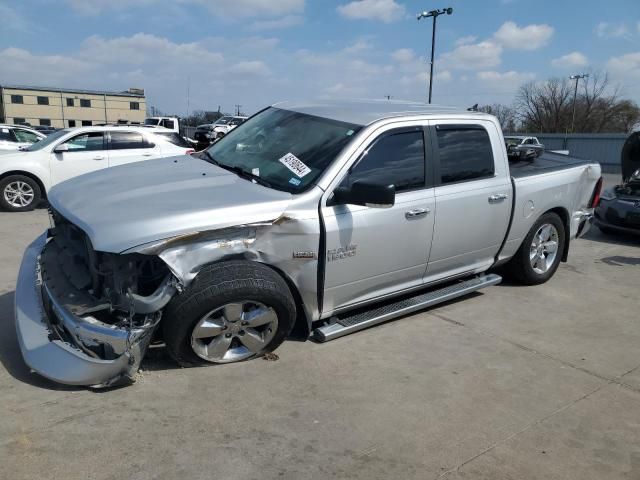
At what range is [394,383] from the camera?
11.3 ft

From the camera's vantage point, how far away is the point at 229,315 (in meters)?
3.34

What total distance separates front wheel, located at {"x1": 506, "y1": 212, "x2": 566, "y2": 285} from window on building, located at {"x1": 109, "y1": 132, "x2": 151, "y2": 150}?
7.51 m

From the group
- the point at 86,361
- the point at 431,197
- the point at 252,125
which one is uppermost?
the point at 252,125

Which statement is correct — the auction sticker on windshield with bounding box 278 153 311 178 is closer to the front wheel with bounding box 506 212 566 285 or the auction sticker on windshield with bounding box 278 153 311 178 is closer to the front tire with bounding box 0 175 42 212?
the front wheel with bounding box 506 212 566 285

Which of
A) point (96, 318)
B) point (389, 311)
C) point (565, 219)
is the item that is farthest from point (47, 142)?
point (565, 219)

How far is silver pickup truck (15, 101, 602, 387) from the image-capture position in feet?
10.1

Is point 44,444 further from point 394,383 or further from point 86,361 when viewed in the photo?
point 394,383

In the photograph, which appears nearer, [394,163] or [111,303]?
[111,303]

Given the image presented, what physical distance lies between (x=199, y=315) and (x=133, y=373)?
1.69 ft

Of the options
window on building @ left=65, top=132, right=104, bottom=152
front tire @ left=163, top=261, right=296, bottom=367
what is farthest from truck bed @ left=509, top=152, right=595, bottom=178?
window on building @ left=65, top=132, right=104, bottom=152

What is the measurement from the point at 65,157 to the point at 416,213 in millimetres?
7721

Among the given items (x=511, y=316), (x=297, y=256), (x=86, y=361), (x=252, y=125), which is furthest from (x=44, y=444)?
(x=511, y=316)

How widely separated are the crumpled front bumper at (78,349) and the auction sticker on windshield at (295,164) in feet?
4.93

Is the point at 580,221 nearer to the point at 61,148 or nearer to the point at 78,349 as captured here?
the point at 78,349
